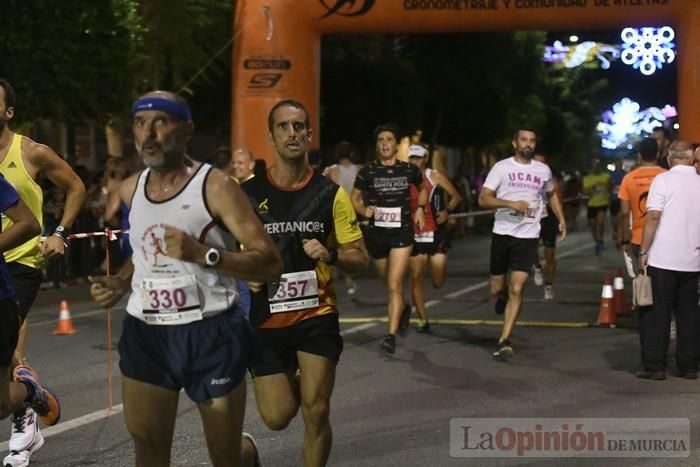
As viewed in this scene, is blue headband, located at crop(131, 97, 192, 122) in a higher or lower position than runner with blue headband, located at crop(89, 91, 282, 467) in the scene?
higher

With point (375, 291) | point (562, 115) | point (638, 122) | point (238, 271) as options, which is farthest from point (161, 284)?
point (638, 122)

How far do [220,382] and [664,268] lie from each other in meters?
5.87

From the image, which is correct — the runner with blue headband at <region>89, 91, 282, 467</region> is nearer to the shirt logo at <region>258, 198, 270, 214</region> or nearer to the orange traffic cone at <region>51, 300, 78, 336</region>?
the shirt logo at <region>258, 198, 270, 214</region>

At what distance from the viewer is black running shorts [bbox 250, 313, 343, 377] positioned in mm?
6172

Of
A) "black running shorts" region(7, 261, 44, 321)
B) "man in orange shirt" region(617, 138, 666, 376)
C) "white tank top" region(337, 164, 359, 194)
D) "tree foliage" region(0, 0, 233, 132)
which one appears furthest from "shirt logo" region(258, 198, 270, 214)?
"tree foliage" region(0, 0, 233, 132)

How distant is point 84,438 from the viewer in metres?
7.91

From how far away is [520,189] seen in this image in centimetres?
1132

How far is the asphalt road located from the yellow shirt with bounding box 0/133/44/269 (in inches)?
43.8

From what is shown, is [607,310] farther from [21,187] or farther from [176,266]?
[176,266]

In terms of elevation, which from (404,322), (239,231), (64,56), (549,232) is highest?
(64,56)

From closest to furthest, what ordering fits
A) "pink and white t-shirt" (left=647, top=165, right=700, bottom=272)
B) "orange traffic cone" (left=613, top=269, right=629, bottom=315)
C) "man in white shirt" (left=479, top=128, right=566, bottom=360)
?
1. "pink and white t-shirt" (left=647, top=165, right=700, bottom=272)
2. "man in white shirt" (left=479, top=128, right=566, bottom=360)
3. "orange traffic cone" (left=613, top=269, right=629, bottom=315)

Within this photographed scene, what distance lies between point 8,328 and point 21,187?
5.15 feet

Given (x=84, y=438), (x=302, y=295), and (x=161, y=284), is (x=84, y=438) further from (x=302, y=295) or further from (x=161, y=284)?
(x=161, y=284)

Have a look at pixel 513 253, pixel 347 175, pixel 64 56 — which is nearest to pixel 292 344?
pixel 513 253
